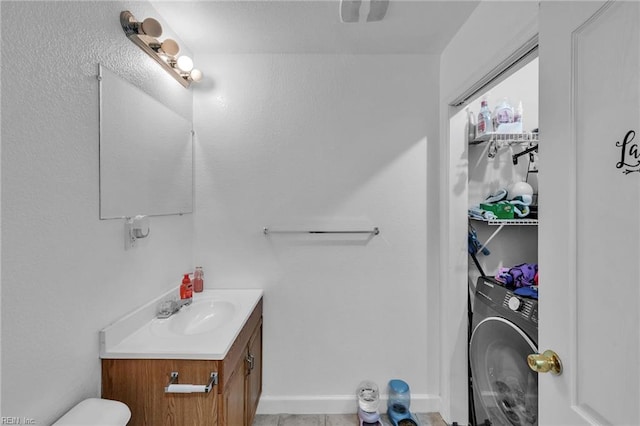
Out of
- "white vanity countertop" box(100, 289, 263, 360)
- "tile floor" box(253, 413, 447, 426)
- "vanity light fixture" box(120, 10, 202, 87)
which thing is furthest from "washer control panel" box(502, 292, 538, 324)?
"vanity light fixture" box(120, 10, 202, 87)

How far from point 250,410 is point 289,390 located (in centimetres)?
39

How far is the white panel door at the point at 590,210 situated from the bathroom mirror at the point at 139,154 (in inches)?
60.0

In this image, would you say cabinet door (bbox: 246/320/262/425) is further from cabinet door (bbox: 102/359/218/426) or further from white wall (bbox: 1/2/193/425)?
white wall (bbox: 1/2/193/425)

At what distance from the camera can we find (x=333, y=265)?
6.54 ft

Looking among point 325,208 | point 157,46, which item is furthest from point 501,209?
point 157,46

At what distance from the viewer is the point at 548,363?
2.50 ft

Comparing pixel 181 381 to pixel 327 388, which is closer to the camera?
pixel 181 381

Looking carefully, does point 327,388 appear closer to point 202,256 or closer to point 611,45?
point 202,256

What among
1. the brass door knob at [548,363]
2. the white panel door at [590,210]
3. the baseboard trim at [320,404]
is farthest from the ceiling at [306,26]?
the baseboard trim at [320,404]

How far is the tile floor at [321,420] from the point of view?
1.86 m

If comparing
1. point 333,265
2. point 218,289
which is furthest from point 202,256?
point 333,265

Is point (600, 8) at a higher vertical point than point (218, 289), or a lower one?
higher

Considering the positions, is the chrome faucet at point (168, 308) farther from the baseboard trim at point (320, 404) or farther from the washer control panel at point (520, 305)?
the washer control panel at point (520, 305)

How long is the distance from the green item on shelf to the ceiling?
1053 millimetres
